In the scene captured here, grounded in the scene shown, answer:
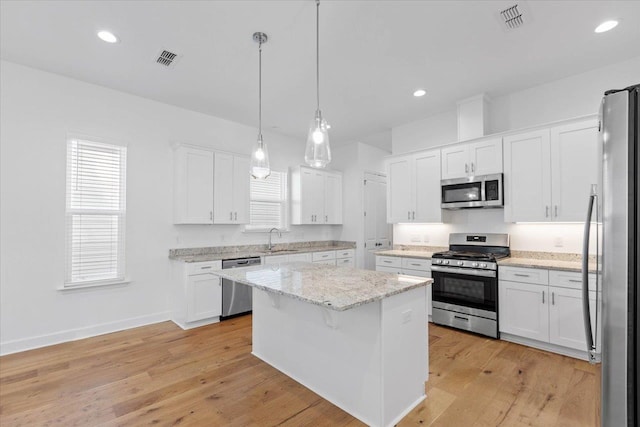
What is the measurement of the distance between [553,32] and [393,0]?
1.56 meters

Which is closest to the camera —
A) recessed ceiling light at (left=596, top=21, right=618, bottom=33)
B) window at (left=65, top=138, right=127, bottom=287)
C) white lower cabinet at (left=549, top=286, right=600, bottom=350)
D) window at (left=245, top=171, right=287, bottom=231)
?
recessed ceiling light at (left=596, top=21, right=618, bottom=33)

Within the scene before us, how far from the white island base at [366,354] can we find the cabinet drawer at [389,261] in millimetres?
2063

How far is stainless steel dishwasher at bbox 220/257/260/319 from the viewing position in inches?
167

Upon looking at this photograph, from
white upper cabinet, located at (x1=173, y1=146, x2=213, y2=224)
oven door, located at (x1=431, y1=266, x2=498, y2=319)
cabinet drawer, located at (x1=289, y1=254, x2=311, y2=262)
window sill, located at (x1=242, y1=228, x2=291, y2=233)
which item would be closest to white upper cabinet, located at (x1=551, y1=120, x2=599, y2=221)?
oven door, located at (x1=431, y1=266, x2=498, y2=319)

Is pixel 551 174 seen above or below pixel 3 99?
below

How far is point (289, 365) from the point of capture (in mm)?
2695

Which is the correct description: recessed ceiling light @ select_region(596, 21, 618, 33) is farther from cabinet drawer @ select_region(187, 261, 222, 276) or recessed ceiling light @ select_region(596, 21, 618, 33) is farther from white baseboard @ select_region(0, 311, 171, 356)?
white baseboard @ select_region(0, 311, 171, 356)

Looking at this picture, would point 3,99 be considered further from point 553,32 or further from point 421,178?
point 553,32

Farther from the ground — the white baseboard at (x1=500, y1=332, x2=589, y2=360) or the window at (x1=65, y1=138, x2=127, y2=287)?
the window at (x1=65, y1=138, x2=127, y2=287)

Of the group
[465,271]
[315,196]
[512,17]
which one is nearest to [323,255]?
[315,196]

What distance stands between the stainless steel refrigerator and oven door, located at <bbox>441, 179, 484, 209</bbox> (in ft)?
9.37

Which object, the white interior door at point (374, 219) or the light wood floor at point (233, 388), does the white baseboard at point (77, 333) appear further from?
the white interior door at point (374, 219)

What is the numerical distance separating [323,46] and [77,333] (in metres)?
4.20

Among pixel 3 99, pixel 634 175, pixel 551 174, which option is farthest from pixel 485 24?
pixel 3 99
